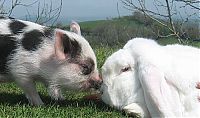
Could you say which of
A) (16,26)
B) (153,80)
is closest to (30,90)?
(16,26)

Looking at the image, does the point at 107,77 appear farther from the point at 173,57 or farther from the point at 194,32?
the point at 194,32

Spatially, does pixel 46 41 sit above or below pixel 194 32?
above

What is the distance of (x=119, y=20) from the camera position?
54.8ft

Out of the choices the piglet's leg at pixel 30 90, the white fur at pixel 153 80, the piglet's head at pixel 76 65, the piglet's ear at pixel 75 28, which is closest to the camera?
the white fur at pixel 153 80

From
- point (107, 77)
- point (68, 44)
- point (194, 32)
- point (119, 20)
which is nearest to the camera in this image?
point (107, 77)

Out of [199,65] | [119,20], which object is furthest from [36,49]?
[119,20]

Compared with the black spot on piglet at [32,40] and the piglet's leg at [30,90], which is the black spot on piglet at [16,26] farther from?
the piglet's leg at [30,90]

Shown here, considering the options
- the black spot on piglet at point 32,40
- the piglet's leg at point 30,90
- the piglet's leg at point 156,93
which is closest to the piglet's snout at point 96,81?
the piglet's leg at point 30,90

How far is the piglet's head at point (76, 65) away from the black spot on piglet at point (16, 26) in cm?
54

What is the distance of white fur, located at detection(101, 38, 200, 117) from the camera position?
4.62m

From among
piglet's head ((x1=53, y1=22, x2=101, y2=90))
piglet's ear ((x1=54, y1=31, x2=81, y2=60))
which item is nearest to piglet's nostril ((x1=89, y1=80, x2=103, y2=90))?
piglet's head ((x1=53, y1=22, x2=101, y2=90))

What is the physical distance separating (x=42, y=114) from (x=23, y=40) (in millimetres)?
1146

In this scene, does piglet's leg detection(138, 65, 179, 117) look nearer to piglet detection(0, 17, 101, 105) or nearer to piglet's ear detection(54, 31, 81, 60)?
piglet detection(0, 17, 101, 105)

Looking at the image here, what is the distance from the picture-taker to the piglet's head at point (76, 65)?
227 inches
